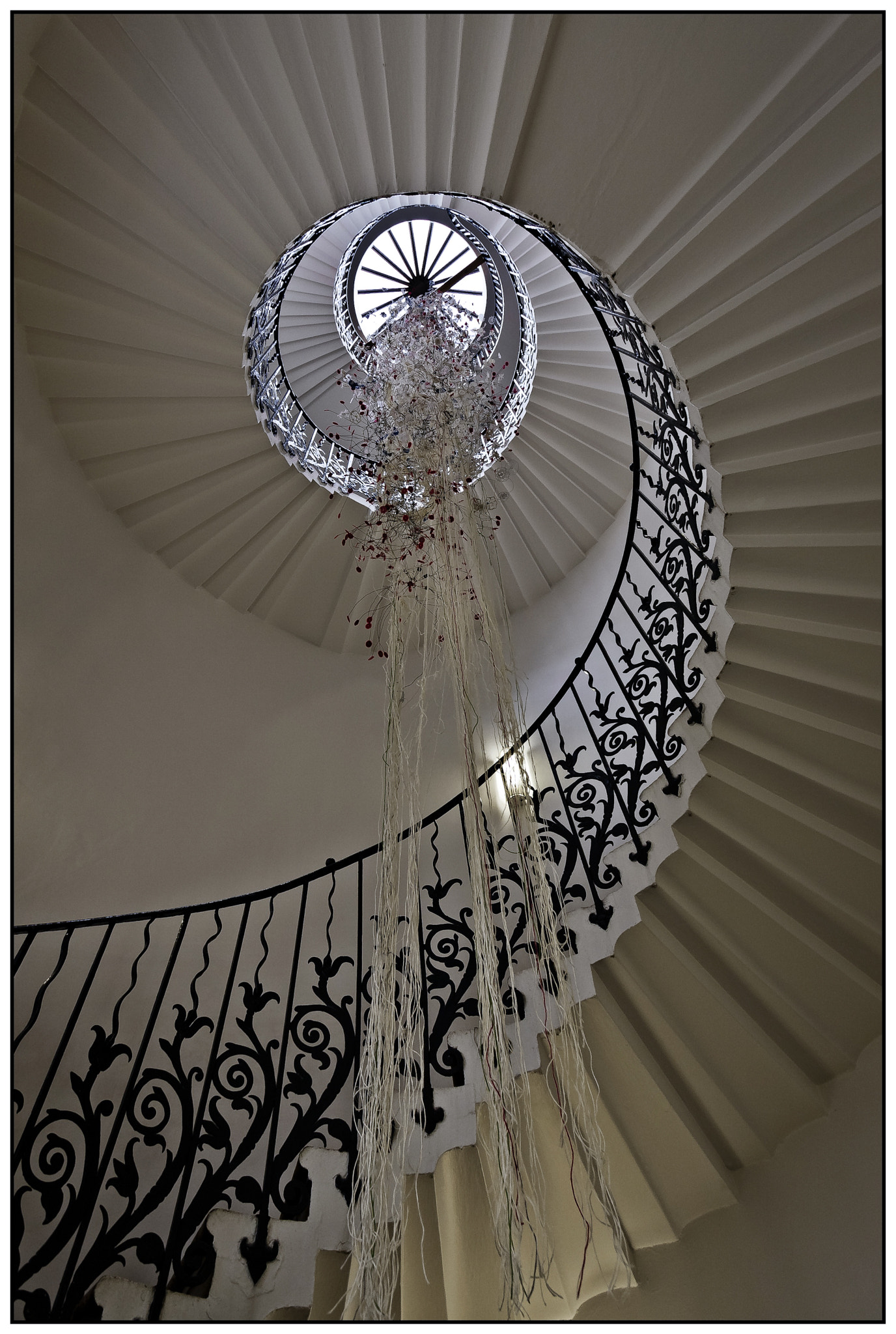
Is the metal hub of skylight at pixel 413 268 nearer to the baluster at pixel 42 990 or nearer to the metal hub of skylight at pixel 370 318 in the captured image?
the metal hub of skylight at pixel 370 318

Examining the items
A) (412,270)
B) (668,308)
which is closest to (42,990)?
(668,308)

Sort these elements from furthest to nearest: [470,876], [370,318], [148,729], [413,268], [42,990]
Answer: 1. [413,268]
2. [370,318]
3. [148,729]
4. [42,990]
5. [470,876]

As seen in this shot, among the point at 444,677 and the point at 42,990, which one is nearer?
the point at 42,990

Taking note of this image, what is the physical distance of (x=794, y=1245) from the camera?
2812 mm

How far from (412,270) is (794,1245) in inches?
235

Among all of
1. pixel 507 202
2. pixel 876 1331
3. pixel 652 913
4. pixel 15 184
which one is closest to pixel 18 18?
pixel 15 184

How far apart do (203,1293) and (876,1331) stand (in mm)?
1956

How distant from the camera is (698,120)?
246 centimetres

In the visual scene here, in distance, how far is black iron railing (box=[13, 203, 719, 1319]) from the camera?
8.42ft

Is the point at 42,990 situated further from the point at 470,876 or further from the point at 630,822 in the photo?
the point at 630,822

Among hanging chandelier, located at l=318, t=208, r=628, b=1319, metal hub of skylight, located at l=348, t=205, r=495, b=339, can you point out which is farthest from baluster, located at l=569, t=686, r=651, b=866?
metal hub of skylight, located at l=348, t=205, r=495, b=339

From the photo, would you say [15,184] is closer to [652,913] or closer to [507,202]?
[507,202]

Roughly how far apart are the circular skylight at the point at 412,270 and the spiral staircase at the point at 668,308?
2160 mm

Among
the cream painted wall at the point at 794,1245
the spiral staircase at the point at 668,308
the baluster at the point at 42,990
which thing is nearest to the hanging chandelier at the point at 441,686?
the spiral staircase at the point at 668,308
